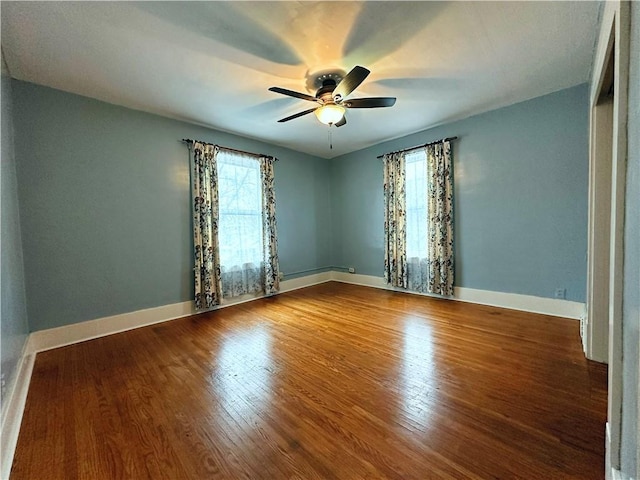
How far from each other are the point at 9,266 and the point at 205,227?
1879mm

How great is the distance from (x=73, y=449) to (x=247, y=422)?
89cm

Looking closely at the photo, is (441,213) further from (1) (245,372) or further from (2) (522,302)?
(1) (245,372)

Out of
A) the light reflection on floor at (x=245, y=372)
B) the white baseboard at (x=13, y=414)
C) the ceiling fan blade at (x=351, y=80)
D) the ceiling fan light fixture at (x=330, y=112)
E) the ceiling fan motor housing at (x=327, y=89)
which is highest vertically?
the ceiling fan motor housing at (x=327, y=89)

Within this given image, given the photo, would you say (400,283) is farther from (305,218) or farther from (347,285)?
(305,218)

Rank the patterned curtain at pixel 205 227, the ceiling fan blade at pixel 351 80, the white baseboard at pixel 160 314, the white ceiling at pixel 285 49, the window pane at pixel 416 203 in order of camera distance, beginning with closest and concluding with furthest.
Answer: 1. the white ceiling at pixel 285 49
2. the ceiling fan blade at pixel 351 80
3. the white baseboard at pixel 160 314
4. the patterned curtain at pixel 205 227
5. the window pane at pixel 416 203

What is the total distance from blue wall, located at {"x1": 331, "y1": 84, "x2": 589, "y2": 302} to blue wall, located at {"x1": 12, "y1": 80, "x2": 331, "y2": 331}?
12.4 feet

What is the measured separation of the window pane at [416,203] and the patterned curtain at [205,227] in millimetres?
3055

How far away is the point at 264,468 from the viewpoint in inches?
47.5

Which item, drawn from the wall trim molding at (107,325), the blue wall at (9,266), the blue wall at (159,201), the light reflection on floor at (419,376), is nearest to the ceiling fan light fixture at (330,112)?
the blue wall at (159,201)

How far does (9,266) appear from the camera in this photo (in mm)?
1935

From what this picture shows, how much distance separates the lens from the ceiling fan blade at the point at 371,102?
2408 mm

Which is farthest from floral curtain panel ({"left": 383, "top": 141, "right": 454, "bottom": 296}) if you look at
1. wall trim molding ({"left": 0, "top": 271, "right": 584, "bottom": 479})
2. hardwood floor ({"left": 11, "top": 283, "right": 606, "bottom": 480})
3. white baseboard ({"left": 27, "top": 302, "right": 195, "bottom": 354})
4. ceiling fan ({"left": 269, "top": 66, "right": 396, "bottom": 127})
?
white baseboard ({"left": 27, "top": 302, "right": 195, "bottom": 354})

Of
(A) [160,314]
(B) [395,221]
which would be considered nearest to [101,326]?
(A) [160,314]

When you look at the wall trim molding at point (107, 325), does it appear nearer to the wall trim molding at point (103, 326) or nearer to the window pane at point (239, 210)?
the wall trim molding at point (103, 326)
